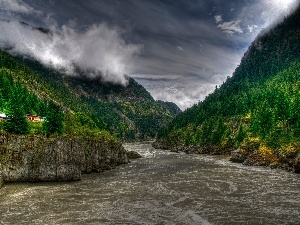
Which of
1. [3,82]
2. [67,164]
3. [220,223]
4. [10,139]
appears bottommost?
[220,223]

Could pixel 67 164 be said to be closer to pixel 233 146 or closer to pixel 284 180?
pixel 284 180

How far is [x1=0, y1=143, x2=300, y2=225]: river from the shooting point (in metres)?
43.4

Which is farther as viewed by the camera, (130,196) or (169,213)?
(130,196)

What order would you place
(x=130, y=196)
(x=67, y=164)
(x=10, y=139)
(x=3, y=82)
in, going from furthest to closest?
(x=3, y=82) < (x=67, y=164) < (x=10, y=139) < (x=130, y=196)

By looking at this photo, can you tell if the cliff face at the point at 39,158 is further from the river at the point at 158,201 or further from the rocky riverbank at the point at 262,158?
the rocky riverbank at the point at 262,158

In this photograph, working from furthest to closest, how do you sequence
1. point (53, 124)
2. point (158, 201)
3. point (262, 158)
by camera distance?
point (262, 158), point (53, 124), point (158, 201)

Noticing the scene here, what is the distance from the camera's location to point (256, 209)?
1882 inches

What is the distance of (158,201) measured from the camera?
2125 inches

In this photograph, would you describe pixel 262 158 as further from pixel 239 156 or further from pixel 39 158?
pixel 39 158

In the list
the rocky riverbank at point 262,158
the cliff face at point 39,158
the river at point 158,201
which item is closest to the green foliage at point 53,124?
the cliff face at point 39,158

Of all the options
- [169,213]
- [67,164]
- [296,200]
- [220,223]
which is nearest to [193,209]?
[169,213]

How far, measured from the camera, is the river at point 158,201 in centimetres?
4344

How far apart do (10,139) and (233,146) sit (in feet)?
371

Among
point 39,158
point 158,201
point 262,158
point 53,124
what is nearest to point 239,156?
point 262,158
